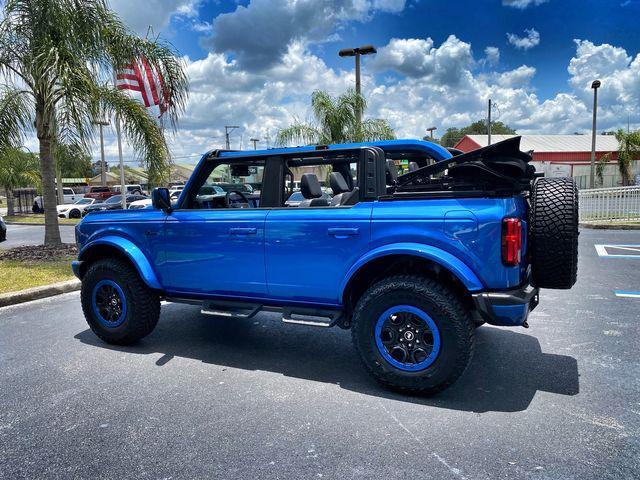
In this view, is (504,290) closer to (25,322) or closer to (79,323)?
(79,323)

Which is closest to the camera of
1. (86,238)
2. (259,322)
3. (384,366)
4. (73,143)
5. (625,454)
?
(625,454)

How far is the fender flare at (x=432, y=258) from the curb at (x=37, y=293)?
5.42 metres

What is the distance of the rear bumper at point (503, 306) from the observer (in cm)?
316

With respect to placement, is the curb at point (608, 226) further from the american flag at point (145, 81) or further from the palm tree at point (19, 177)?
the palm tree at point (19, 177)

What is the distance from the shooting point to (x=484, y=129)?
8131cm

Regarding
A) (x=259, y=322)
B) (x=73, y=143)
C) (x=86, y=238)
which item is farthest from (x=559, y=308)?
(x=73, y=143)

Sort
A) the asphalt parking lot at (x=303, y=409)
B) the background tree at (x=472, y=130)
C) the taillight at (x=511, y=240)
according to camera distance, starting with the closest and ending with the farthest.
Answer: the asphalt parking lot at (x=303, y=409) < the taillight at (x=511, y=240) < the background tree at (x=472, y=130)

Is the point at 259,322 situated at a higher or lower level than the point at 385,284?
lower

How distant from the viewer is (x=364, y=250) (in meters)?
3.57

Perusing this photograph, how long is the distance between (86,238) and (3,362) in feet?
4.53

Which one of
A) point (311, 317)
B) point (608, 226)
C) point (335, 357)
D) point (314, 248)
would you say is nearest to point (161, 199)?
point (314, 248)

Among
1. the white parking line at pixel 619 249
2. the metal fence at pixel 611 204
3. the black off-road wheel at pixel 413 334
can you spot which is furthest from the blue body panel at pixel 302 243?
the metal fence at pixel 611 204

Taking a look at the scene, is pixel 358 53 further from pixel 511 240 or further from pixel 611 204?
pixel 511 240

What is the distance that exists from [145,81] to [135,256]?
687cm
